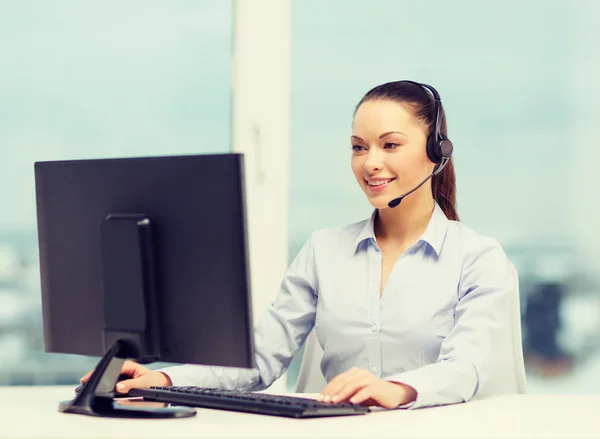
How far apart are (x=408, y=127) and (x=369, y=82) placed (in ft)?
3.21

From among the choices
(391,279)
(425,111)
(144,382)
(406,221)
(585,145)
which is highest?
(425,111)

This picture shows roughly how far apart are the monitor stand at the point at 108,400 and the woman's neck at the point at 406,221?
72cm

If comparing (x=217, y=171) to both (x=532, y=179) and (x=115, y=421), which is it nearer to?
(x=115, y=421)

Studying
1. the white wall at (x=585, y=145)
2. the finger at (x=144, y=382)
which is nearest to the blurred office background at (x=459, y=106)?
the white wall at (x=585, y=145)

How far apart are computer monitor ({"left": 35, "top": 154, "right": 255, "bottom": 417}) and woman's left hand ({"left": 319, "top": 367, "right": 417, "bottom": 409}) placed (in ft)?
0.59

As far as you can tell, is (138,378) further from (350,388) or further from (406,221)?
(406,221)

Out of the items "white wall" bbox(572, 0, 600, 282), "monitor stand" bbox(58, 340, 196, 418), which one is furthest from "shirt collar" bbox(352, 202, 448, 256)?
"white wall" bbox(572, 0, 600, 282)

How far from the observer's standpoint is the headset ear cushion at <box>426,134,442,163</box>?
6.12 feet

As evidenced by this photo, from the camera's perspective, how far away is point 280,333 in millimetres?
1887

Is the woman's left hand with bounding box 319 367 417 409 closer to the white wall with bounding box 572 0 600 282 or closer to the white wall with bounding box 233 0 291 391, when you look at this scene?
the white wall with bounding box 233 0 291 391

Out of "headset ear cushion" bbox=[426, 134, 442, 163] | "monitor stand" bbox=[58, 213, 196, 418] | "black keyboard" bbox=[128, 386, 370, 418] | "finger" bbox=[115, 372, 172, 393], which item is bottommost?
"finger" bbox=[115, 372, 172, 393]

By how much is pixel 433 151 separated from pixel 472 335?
17.5 inches

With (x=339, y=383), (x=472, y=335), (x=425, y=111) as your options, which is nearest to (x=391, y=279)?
(x=472, y=335)

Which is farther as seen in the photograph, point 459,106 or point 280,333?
point 459,106
